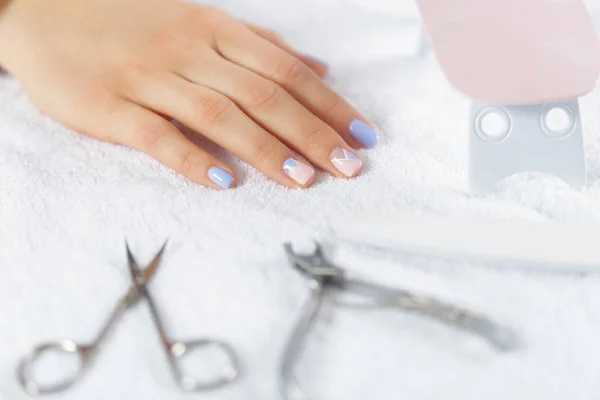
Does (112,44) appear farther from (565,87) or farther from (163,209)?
(565,87)

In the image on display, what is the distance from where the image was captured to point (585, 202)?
485 millimetres

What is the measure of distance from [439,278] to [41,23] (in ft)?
1.46

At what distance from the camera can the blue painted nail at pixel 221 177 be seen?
52cm

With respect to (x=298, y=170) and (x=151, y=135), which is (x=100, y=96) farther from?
(x=298, y=170)

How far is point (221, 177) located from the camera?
0.52m

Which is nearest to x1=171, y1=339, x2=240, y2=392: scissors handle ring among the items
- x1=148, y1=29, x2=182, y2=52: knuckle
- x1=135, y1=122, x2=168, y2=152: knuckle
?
x1=135, y1=122, x2=168, y2=152: knuckle

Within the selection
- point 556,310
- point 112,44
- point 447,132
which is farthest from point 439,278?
point 112,44

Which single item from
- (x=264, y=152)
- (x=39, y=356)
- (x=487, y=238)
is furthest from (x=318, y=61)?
(x=39, y=356)

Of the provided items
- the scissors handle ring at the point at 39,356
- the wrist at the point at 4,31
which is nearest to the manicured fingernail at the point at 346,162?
the scissors handle ring at the point at 39,356

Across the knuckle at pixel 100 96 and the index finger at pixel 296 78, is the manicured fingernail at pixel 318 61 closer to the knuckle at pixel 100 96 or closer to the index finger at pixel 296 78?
the index finger at pixel 296 78

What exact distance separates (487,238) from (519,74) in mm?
110

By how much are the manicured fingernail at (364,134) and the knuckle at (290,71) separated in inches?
2.8

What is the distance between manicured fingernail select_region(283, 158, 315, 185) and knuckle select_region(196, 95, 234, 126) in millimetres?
72

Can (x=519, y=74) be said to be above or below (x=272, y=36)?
above
